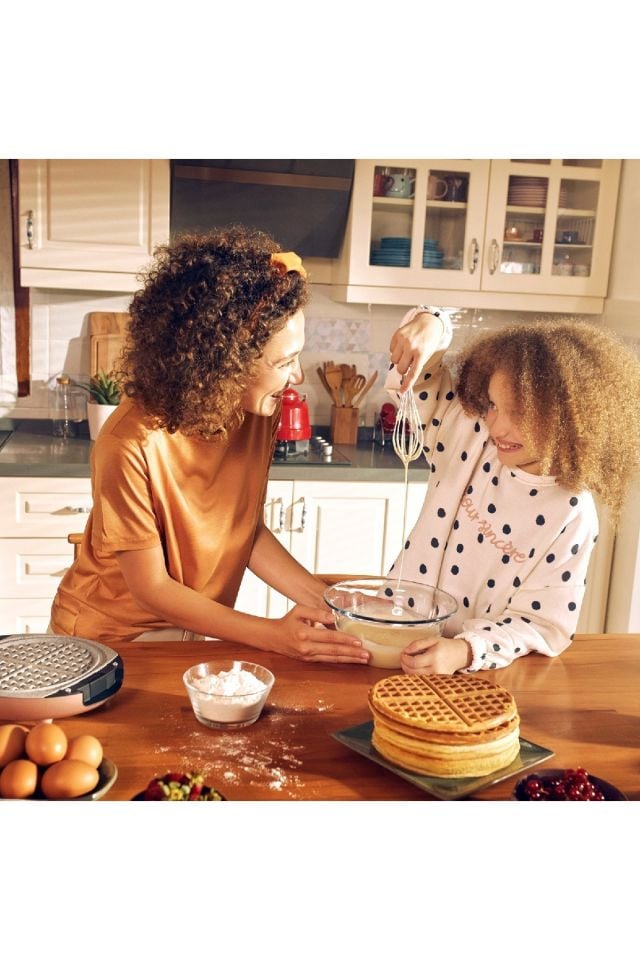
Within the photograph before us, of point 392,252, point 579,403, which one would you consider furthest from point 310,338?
point 579,403

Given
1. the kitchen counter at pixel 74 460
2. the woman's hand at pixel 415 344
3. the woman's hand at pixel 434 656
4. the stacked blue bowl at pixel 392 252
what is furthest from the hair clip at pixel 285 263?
the stacked blue bowl at pixel 392 252

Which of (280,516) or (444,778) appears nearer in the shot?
(444,778)

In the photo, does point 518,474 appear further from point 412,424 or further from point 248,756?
point 248,756

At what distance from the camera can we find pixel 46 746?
801 millimetres

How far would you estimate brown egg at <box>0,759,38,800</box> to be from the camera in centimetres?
78

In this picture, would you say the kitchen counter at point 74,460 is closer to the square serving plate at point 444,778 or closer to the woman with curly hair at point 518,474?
the woman with curly hair at point 518,474

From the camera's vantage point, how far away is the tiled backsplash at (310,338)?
2658mm

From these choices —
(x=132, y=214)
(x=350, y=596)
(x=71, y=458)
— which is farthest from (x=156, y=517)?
(x=132, y=214)

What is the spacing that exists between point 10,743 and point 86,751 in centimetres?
7

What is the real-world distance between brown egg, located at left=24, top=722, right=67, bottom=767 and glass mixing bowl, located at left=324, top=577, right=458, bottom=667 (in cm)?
36
